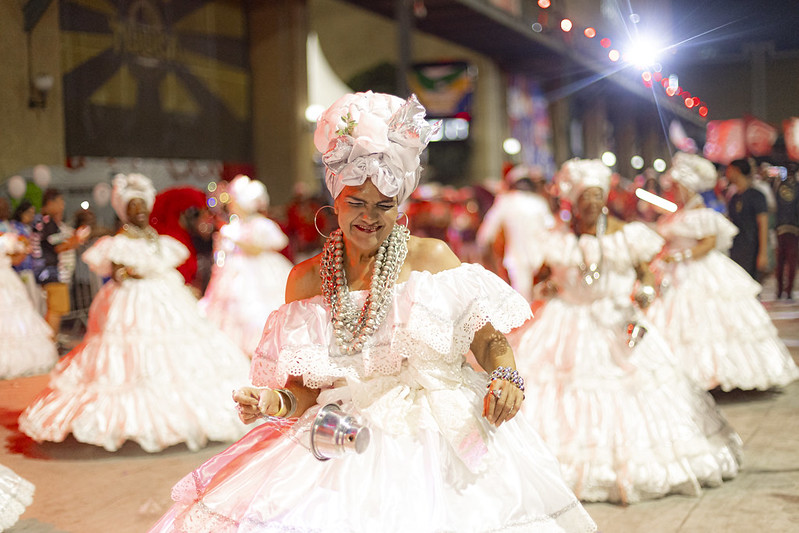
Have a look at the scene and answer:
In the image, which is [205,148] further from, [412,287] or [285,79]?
[412,287]

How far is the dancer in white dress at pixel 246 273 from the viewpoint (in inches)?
360

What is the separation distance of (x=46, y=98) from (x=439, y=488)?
181 inches

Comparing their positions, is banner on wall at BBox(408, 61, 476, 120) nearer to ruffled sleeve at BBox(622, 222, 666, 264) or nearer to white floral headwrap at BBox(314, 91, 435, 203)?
ruffled sleeve at BBox(622, 222, 666, 264)

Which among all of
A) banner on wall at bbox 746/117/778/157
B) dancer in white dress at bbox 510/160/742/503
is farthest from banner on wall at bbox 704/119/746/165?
dancer in white dress at bbox 510/160/742/503

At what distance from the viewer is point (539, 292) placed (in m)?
5.54

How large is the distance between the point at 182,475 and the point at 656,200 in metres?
4.57

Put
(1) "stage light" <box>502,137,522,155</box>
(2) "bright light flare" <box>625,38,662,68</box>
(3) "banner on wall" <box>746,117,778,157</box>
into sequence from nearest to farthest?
(3) "banner on wall" <box>746,117,778,157</box> < (2) "bright light flare" <box>625,38,662,68</box> < (1) "stage light" <box>502,137,522,155</box>

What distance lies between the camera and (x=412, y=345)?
2.87m

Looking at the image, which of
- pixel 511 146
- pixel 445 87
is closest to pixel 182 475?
pixel 445 87

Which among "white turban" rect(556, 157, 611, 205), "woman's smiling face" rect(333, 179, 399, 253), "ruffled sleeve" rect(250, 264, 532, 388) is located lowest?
"ruffled sleeve" rect(250, 264, 532, 388)

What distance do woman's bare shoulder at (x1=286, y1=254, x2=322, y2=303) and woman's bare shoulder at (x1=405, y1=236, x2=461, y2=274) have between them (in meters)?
0.34

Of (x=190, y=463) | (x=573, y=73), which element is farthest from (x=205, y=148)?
(x=190, y=463)

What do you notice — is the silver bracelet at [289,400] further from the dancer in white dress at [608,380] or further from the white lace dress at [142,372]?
the white lace dress at [142,372]

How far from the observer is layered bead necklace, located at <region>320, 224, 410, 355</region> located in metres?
2.91
